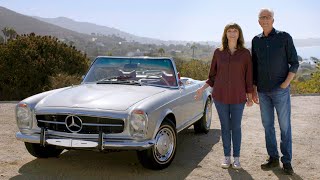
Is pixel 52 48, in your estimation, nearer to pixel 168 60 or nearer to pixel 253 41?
pixel 168 60

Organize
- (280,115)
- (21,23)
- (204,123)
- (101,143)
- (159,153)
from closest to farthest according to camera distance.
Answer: (101,143) → (280,115) → (159,153) → (204,123) → (21,23)

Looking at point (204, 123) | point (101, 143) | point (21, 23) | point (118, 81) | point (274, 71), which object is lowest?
point (204, 123)

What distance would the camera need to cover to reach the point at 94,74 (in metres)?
6.79

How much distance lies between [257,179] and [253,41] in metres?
1.74

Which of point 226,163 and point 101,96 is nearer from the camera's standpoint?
point 101,96

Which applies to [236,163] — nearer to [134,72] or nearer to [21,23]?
[134,72]

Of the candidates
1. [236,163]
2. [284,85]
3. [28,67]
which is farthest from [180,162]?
[28,67]

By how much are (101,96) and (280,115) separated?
2.31 metres

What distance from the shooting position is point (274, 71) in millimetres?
5145

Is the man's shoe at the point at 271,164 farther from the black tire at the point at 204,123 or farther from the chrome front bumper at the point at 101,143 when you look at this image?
the black tire at the point at 204,123

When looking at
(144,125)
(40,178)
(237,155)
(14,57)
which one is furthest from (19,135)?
(14,57)

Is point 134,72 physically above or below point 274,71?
below

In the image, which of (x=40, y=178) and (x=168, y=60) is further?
(x=168, y=60)

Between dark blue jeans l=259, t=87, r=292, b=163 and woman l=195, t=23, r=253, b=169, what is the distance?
0.23 metres
